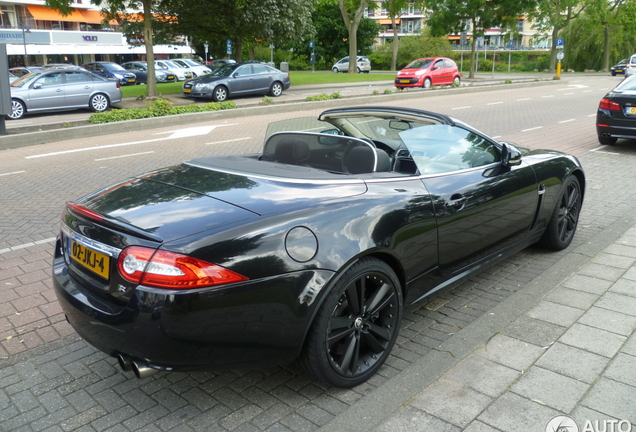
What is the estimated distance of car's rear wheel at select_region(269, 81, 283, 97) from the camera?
2361 cm

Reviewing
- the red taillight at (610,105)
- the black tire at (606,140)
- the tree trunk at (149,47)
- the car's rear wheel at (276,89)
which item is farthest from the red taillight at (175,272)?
the car's rear wheel at (276,89)

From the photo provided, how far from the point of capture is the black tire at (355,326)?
2.85 metres

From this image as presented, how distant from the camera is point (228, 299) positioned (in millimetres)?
2549

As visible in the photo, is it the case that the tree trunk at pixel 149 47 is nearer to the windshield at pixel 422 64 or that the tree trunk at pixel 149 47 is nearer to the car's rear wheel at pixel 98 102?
→ the car's rear wheel at pixel 98 102

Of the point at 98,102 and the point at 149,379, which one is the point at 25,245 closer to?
the point at 149,379

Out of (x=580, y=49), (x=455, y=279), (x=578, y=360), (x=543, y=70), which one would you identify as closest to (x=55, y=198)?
(x=455, y=279)

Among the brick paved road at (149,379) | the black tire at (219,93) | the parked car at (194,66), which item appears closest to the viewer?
the brick paved road at (149,379)

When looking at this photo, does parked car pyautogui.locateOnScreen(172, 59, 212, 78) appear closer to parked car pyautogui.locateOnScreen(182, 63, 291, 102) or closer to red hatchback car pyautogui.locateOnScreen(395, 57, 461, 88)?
parked car pyautogui.locateOnScreen(182, 63, 291, 102)

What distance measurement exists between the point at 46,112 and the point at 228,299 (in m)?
19.1

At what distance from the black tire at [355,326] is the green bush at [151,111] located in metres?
13.1

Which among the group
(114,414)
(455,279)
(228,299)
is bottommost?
(114,414)

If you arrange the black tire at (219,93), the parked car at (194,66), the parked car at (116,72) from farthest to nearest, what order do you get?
1. the parked car at (194,66)
2. the parked car at (116,72)
3. the black tire at (219,93)

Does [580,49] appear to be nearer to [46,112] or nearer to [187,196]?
[46,112]

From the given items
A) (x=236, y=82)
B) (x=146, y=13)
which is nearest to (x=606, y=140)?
(x=236, y=82)
